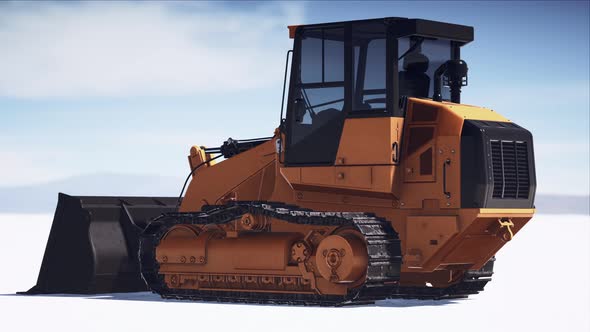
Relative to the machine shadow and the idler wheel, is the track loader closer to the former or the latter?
the idler wheel

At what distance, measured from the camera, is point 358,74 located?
21953 mm

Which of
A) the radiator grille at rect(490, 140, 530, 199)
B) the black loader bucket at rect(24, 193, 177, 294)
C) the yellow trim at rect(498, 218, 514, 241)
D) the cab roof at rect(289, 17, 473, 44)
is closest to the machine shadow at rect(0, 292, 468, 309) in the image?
the black loader bucket at rect(24, 193, 177, 294)

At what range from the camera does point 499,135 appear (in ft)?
70.8

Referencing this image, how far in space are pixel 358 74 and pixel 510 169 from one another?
307 cm

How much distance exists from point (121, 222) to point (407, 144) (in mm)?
6897

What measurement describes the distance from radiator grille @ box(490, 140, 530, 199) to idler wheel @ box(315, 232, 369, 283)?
2.46 metres

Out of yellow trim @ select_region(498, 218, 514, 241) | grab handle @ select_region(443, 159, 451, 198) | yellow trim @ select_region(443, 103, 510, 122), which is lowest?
yellow trim @ select_region(498, 218, 514, 241)

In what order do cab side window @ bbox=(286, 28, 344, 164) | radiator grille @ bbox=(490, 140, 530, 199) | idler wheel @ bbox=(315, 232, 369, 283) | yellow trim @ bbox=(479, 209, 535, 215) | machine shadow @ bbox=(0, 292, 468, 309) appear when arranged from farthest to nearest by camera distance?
cab side window @ bbox=(286, 28, 344, 164) → machine shadow @ bbox=(0, 292, 468, 309) → radiator grille @ bbox=(490, 140, 530, 199) → yellow trim @ bbox=(479, 209, 535, 215) → idler wheel @ bbox=(315, 232, 369, 283)

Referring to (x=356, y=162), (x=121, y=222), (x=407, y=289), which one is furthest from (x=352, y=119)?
(x=121, y=222)

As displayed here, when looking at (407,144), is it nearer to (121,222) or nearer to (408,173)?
(408,173)

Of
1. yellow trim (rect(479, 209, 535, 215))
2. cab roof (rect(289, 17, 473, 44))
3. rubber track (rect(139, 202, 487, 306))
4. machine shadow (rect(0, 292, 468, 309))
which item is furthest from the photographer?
machine shadow (rect(0, 292, 468, 309))

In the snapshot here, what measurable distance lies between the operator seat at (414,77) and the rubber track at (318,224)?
240 centimetres

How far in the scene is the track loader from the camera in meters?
21.2

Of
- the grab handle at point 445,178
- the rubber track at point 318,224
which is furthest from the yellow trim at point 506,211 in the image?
the rubber track at point 318,224
